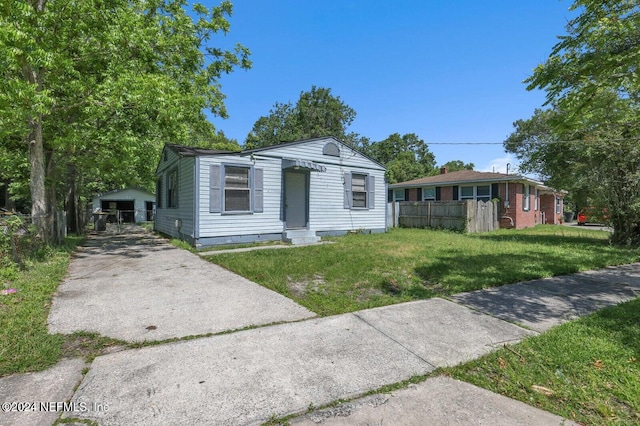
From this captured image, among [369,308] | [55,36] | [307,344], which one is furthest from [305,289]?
[55,36]

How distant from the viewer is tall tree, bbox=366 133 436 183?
1490 inches

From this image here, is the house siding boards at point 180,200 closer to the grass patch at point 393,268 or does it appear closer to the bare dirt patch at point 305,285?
the grass patch at point 393,268

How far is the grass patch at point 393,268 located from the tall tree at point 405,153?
29.2 meters

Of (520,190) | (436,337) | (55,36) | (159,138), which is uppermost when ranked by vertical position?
(55,36)

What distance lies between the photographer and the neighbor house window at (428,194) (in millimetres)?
20531

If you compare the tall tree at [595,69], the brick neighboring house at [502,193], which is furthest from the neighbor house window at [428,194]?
the tall tree at [595,69]

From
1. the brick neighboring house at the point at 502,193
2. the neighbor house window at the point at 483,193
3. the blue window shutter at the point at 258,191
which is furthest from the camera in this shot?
the neighbor house window at the point at 483,193

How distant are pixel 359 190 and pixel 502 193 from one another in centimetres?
909

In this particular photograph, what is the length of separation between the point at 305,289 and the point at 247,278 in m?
1.29

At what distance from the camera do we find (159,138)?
34.4ft

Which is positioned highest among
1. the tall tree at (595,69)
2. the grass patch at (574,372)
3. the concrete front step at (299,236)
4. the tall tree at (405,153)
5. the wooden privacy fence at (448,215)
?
the tall tree at (405,153)

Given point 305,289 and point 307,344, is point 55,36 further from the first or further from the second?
point 307,344

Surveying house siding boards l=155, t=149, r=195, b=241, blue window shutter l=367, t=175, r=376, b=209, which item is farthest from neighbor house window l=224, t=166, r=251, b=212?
blue window shutter l=367, t=175, r=376, b=209

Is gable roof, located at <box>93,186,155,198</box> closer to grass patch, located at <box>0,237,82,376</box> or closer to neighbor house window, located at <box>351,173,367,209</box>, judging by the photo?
neighbor house window, located at <box>351,173,367,209</box>
